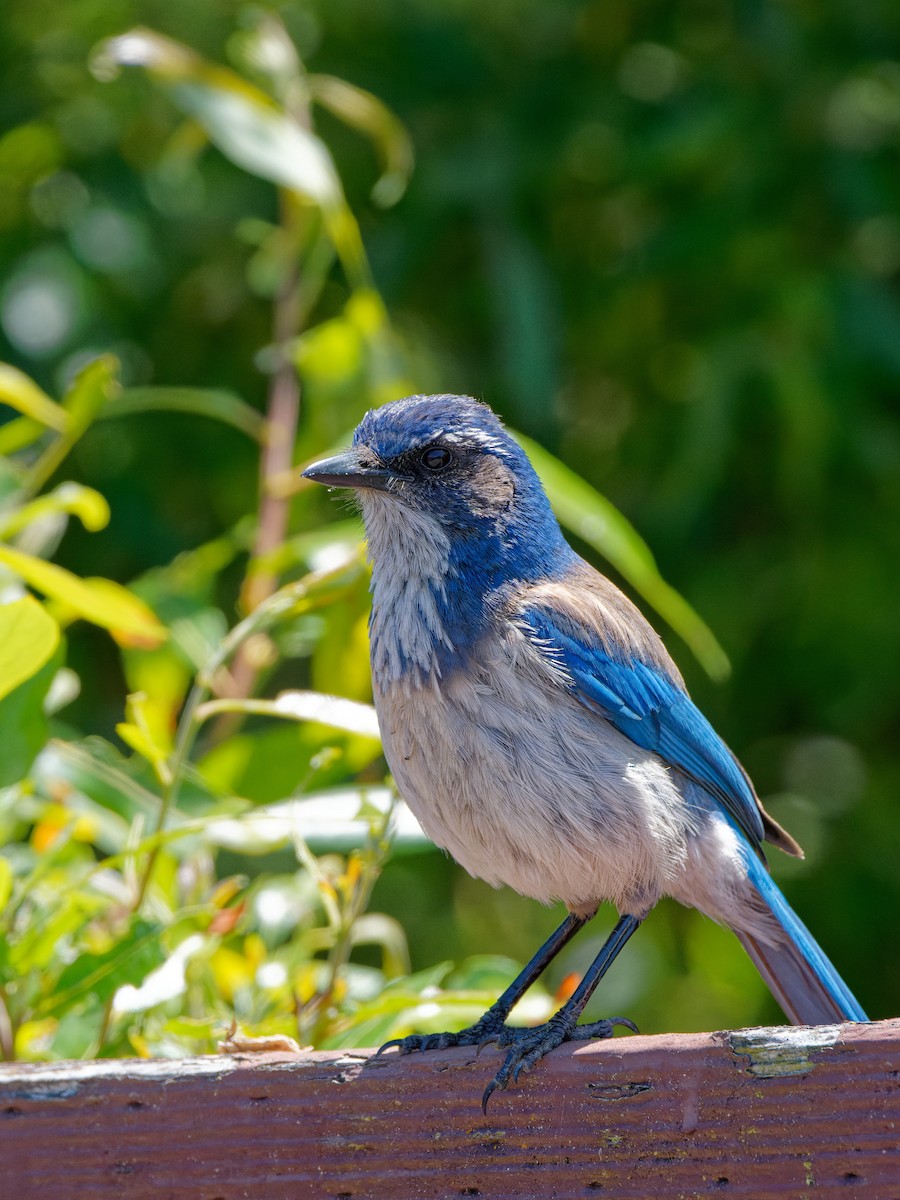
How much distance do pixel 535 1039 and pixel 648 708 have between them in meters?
0.61

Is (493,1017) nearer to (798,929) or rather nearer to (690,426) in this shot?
(798,929)

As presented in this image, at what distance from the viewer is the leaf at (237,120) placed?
2.26 metres

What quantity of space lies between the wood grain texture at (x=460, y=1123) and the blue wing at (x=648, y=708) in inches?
24.5

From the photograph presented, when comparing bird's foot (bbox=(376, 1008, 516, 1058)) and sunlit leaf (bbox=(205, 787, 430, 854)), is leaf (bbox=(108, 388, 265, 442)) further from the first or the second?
bird's foot (bbox=(376, 1008, 516, 1058))

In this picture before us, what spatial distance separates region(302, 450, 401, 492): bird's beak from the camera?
2084 millimetres

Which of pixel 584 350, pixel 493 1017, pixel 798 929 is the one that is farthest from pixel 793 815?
pixel 493 1017

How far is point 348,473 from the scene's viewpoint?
2109mm

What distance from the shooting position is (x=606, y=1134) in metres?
1.42

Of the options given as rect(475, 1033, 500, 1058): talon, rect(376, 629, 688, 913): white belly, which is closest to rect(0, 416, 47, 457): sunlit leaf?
rect(376, 629, 688, 913): white belly

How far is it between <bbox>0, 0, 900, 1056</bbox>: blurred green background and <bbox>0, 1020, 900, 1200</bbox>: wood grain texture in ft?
6.48

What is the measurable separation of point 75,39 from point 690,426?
1.68 m

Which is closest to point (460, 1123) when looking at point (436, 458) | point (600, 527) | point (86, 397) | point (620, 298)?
point (600, 527)

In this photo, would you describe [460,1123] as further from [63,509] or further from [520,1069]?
[63,509]

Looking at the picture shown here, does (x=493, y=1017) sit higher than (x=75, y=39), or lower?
lower
